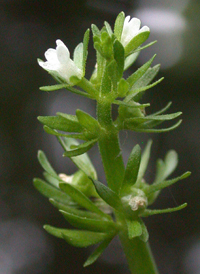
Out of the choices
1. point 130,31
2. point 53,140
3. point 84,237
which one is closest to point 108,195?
point 84,237

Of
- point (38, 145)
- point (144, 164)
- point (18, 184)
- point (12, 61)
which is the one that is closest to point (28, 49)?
point (12, 61)

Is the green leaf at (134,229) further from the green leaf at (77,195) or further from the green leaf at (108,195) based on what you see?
the green leaf at (77,195)

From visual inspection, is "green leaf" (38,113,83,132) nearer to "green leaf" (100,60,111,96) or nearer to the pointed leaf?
"green leaf" (100,60,111,96)

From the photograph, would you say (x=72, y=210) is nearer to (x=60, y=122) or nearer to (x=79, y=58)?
(x=60, y=122)

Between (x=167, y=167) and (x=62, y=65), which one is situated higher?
(x=62, y=65)

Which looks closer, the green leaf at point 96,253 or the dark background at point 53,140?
the green leaf at point 96,253

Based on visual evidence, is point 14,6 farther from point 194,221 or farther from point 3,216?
point 194,221

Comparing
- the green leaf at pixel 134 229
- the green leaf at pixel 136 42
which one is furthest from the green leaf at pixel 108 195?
the green leaf at pixel 136 42
